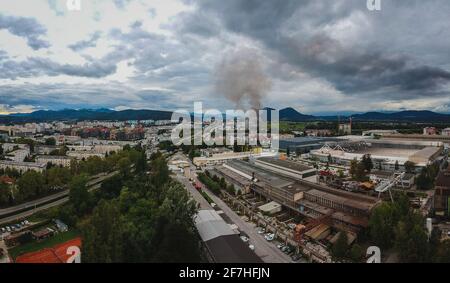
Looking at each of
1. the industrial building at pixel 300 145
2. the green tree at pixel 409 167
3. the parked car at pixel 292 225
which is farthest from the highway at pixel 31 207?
the industrial building at pixel 300 145

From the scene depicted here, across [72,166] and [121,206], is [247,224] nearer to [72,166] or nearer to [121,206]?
[121,206]

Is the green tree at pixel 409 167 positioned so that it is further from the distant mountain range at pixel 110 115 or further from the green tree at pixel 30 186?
the distant mountain range at pixel 110 115

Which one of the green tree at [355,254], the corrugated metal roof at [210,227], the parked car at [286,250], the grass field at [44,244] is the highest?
the corrugated metal roof at [210,227]

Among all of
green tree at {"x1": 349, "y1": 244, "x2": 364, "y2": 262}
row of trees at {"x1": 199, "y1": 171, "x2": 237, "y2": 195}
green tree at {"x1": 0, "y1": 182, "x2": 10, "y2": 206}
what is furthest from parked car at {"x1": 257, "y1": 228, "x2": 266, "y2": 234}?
green tree at {"x1": 0, "y1": 182, "x2": 10, "y2": 206}

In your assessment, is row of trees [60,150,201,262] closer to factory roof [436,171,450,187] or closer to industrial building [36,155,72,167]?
factory roof [436,171,450,187]

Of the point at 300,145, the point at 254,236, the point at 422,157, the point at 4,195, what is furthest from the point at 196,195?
the point at 300,145

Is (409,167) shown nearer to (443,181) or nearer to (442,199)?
(443,181)
